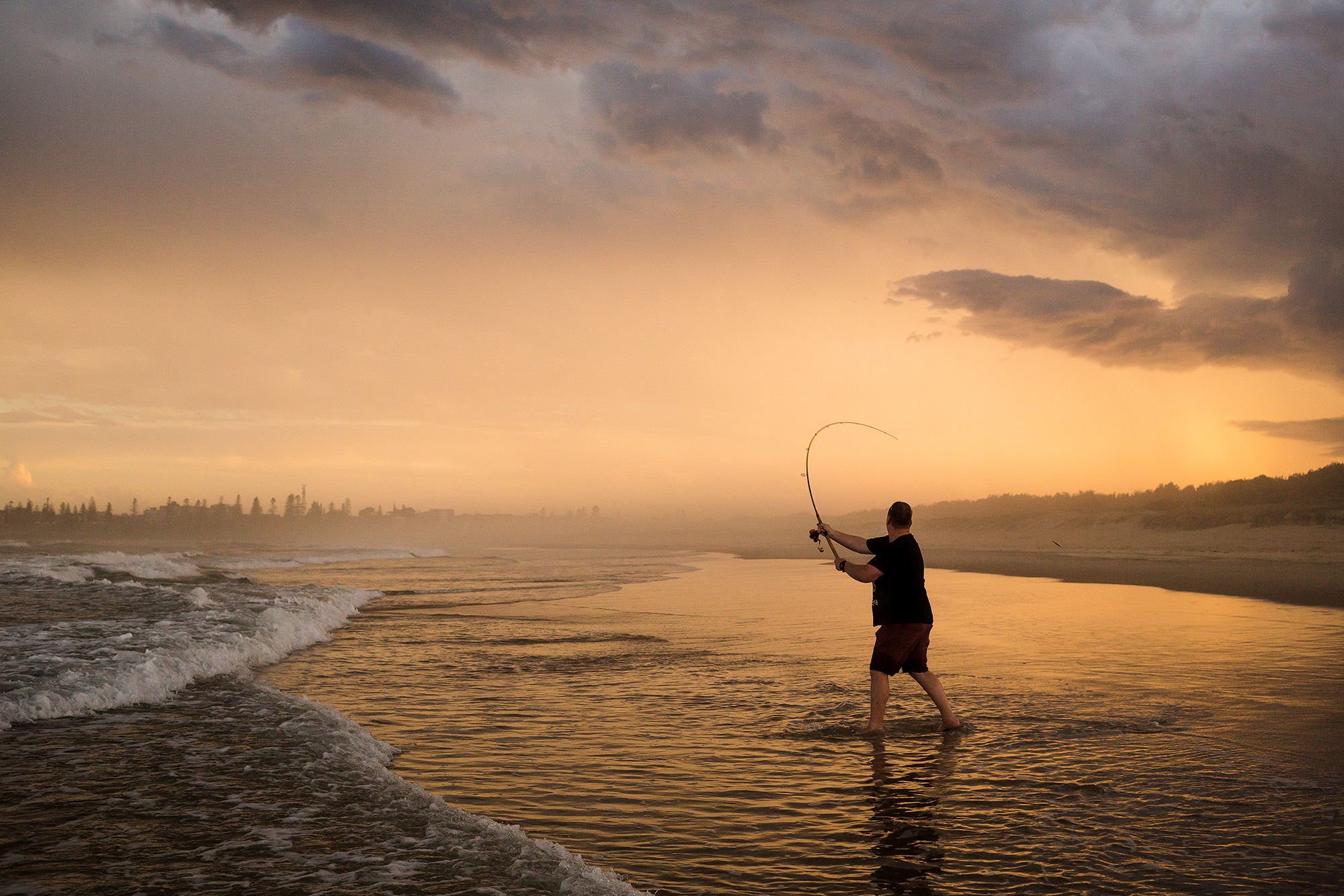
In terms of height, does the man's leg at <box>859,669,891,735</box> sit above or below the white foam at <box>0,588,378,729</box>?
above

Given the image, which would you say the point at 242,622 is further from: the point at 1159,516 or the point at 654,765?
the point at 1159,516

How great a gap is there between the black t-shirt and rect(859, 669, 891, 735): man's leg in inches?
19.5

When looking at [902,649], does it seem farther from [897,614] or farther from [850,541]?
[850,541]

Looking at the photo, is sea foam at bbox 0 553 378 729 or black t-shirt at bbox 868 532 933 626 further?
sea foam at bbox 0 553 378 729

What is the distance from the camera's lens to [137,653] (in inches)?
440

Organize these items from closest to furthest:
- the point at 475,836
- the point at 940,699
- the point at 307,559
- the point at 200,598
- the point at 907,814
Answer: the point at 475,836 < the point at 907,814 < the point at 940,699 < the point at 200,598 < the point at 307,559

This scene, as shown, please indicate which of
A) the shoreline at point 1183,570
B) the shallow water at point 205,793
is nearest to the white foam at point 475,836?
the shallow water at point 205,793

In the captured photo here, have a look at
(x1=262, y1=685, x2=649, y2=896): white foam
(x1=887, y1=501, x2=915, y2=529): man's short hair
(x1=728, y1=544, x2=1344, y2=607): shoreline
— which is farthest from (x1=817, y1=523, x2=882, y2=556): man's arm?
(x1=728, y1=544, x2=1344, y2=607): shoreline

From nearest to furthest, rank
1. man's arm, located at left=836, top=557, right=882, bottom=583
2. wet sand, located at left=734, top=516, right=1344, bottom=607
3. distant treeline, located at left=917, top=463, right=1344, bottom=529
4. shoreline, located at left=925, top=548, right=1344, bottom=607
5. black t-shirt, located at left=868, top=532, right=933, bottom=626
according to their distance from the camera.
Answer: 1. man's arm, located at left=836, top=557, right=882, bottom=583
2. black t-shirt, located at left=868, top=532, right=933, bottom=626
3. shoreline, located at left=925, top=548, right=1344, bottom=607
4. wet sand, located at left=734, top=516, right=1344, bottom=607
5. distant treeline, located at left=917, top=463, right=1344, bottom=529

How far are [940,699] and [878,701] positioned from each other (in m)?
0.57

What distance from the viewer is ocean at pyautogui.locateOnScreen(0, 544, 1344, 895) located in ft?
15.1

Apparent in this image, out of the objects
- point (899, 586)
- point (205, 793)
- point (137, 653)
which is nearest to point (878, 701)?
point (899, 586)

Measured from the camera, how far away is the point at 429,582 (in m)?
30.2

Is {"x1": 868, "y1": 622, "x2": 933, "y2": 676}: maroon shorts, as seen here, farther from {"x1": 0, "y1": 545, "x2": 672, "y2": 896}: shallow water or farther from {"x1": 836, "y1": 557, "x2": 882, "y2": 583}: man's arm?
{"x1": 0, "y1": 545, "x2": 672, "y2": 896}: shallow water
